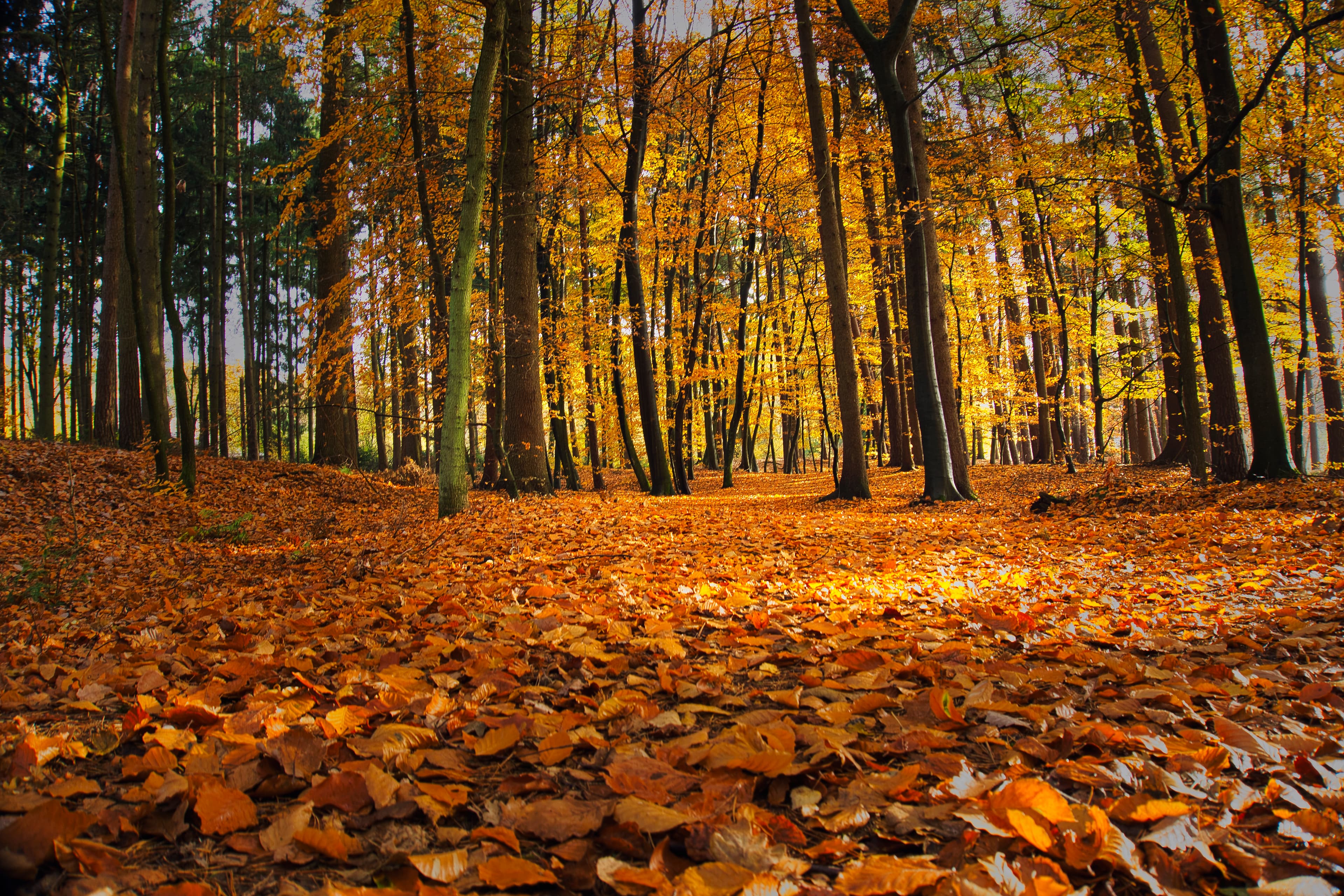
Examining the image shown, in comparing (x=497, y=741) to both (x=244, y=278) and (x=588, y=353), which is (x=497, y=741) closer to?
(x=588, y=353)

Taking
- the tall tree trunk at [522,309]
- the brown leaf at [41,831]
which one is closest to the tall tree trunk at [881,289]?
the tall tree trunk at [522,309]

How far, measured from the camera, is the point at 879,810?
1294 millimetres

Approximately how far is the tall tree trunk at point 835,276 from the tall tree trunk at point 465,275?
497 cm

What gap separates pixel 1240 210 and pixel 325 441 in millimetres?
13813

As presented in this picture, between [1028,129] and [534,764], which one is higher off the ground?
[1028,129]

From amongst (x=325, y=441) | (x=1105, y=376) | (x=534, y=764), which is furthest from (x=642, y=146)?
(x=1105, y=376)

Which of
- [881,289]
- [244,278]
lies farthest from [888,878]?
[244,278]

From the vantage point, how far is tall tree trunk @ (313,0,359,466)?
30.2ft

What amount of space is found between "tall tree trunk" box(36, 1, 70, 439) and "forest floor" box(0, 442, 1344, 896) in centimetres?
1445

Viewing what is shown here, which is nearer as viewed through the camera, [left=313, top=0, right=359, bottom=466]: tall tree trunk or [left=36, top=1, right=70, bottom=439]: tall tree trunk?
[left=313, top=0, right=359, bottom=466]: tall tree trunk

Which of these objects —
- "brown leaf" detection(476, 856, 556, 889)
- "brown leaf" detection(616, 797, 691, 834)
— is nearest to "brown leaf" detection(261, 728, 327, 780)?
"brown leaf" detection(476, 856, 556, 889)

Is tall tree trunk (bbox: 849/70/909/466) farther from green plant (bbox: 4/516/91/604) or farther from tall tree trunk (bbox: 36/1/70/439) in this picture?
tall tree trunk (bbox: 36/1/70/439)

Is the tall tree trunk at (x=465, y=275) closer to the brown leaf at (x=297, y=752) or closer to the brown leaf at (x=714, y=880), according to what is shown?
the brown leaf at (x=297, y=752)

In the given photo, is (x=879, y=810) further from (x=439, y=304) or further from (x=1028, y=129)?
(x=1028, y=129)
